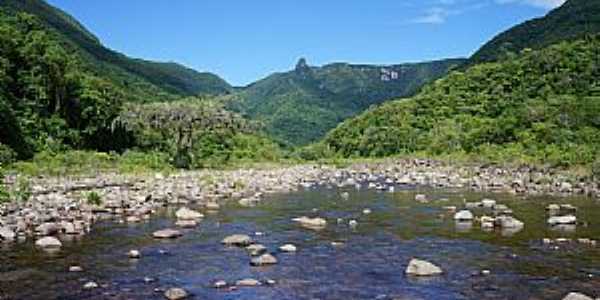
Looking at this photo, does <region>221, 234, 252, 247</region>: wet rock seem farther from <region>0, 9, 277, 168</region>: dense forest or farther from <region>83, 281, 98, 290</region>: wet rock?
<region>0, 9, 277, 168</region>: dense forest

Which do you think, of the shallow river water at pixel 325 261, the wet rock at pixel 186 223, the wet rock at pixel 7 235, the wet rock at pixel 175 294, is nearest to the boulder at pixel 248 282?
the shallow river water at pixel 325 261

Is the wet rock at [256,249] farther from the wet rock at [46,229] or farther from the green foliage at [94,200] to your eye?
the green foliage at [94,200]

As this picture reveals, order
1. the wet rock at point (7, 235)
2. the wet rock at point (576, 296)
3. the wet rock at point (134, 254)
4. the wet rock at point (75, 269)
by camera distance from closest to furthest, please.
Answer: the wet rock at point (576, 296)
the wet rock at point (75, 269)
the wet rock at point (134, 254)
the wet rock at point (7, 235)

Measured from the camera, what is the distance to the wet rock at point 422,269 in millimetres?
15727

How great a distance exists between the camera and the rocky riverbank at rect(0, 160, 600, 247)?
22047mm

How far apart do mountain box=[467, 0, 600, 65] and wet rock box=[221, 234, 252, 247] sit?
88133 mm

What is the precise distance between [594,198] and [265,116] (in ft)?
500

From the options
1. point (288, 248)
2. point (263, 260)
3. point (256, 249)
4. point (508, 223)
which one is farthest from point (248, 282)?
point (508, 223)

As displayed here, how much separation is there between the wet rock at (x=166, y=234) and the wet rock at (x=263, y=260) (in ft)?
15.0

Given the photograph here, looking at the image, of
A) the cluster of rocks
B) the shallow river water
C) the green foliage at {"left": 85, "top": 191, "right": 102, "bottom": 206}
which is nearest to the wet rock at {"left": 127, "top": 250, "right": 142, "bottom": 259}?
the shallow river water

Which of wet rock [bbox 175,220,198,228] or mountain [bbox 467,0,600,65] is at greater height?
mountain [bbox 467,0,600,65]

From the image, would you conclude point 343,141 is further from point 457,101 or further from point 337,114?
point 337,114

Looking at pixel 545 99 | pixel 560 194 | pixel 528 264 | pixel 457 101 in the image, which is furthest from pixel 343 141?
pixel 528 264

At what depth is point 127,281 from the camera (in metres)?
14.8
